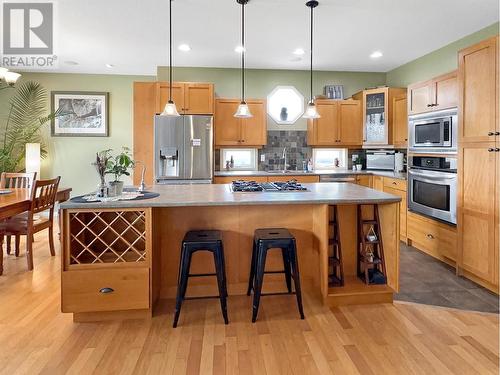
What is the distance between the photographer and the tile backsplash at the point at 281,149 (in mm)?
5781

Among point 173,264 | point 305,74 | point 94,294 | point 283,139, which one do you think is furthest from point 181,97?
point 94,294

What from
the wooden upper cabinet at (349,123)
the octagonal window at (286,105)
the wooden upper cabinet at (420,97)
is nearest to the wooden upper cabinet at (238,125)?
the octagonal window at (286,105)

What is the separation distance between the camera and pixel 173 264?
2.80m

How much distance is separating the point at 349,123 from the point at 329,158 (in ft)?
2.36

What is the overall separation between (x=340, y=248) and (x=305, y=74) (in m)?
3.89

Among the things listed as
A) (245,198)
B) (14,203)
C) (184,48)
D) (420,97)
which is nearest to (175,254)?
(245,198)

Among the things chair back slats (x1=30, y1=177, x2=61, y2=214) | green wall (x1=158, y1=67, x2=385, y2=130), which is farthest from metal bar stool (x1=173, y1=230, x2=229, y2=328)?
green wall (x1=158, y1=67, x2=385, y2=130)

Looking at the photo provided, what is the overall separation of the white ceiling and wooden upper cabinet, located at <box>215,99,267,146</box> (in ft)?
2.16

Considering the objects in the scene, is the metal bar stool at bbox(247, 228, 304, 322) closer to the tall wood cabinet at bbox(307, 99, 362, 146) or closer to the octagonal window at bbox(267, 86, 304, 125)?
the tall wood cabinet at bbox(307, 99, 362, 146)

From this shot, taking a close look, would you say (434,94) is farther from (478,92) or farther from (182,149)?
(182,149)

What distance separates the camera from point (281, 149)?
5793 mm

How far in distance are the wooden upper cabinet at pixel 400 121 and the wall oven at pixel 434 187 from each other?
0.80m

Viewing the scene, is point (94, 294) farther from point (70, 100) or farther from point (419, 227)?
point (70, 100)

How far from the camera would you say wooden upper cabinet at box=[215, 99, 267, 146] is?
5.30m
